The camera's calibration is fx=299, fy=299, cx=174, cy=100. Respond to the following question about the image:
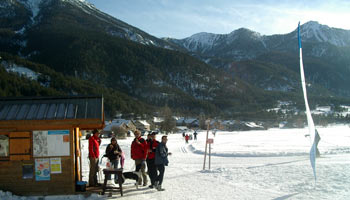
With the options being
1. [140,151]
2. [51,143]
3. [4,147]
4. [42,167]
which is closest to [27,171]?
[42,167]

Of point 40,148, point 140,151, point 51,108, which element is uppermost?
point 51,108

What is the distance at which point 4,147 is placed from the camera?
819 cm

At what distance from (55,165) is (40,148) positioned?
618 millimetres

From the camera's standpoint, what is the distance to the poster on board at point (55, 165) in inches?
323

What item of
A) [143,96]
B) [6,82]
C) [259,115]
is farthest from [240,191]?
[143,96]


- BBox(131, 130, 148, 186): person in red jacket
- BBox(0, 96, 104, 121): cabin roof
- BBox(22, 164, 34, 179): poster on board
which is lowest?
BBox(22, 164, 34, 179): poster on board

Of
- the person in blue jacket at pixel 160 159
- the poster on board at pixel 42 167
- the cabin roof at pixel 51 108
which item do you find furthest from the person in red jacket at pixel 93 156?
the person in blue jacket at pixel 160 159

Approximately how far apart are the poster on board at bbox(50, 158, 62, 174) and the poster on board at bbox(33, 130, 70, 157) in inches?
6.5

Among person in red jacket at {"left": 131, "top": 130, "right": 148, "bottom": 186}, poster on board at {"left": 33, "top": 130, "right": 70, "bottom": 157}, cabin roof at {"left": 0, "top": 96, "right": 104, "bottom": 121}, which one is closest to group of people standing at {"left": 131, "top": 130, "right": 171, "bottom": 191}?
person in red jacket at {"left": 131, "top": 130, "right": 148, "bottom": 186}

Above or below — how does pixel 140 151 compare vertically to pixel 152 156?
above

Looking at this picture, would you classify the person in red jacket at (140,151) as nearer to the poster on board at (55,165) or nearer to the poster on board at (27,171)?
the poster on board at (55,165)

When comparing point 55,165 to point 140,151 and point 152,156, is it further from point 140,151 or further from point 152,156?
point 152,156

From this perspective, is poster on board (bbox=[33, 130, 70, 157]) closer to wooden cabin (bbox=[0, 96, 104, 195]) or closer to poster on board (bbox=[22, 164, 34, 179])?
wooden cabin (bbox=[0, 96, 104, 195])

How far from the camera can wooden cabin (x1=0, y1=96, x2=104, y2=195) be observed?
26.5 ft
